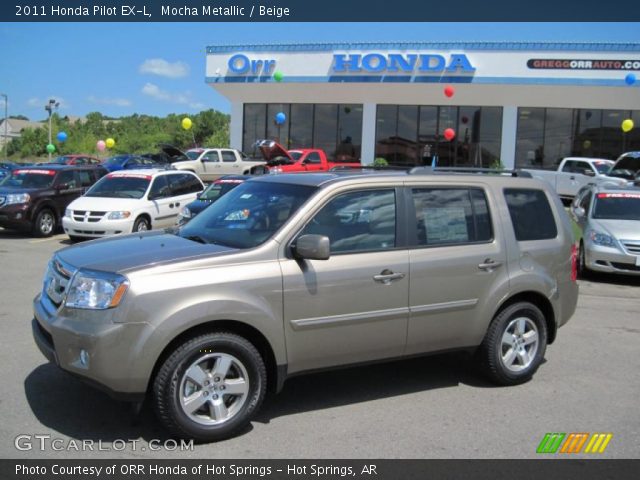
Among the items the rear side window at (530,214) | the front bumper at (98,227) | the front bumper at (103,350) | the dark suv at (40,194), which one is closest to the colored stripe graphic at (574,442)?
the rear side window at (530,214)

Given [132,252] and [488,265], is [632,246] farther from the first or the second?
[132,252]

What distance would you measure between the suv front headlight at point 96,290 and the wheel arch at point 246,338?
18.1 inches

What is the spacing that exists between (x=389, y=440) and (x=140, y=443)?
5.44ft

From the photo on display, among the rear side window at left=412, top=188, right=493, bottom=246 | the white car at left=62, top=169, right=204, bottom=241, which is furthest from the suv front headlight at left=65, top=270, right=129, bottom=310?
the white car at left=62, top=169, right=204, bottom=241

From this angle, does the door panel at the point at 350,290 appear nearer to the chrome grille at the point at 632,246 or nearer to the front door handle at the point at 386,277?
the front door handle at the point at 386,277

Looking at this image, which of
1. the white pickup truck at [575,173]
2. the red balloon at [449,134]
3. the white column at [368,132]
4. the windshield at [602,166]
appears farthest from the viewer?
the white column at [368,132]

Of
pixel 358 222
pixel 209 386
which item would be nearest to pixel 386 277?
pixel 358 222

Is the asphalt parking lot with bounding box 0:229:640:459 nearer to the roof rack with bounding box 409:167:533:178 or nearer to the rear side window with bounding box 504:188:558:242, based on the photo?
the rear side window with bounding box 504:188:558:242

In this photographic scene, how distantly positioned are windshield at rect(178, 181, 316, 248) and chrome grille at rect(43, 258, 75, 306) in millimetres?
955

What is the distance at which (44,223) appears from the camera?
15.1 meters

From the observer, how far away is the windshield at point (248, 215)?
471cm

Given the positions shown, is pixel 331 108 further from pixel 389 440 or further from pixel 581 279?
pixel 389 440

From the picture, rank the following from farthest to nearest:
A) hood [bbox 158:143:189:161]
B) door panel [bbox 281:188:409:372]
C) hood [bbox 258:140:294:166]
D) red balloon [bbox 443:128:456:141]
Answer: red balloon [bbox 443:128:456:141]
hood [bbox 158:143:189:161]
hood [bbox 258:140:294:166]
door panel [bbox 281:188:409:372]

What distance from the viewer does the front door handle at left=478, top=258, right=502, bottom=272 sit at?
5281 millimetres
